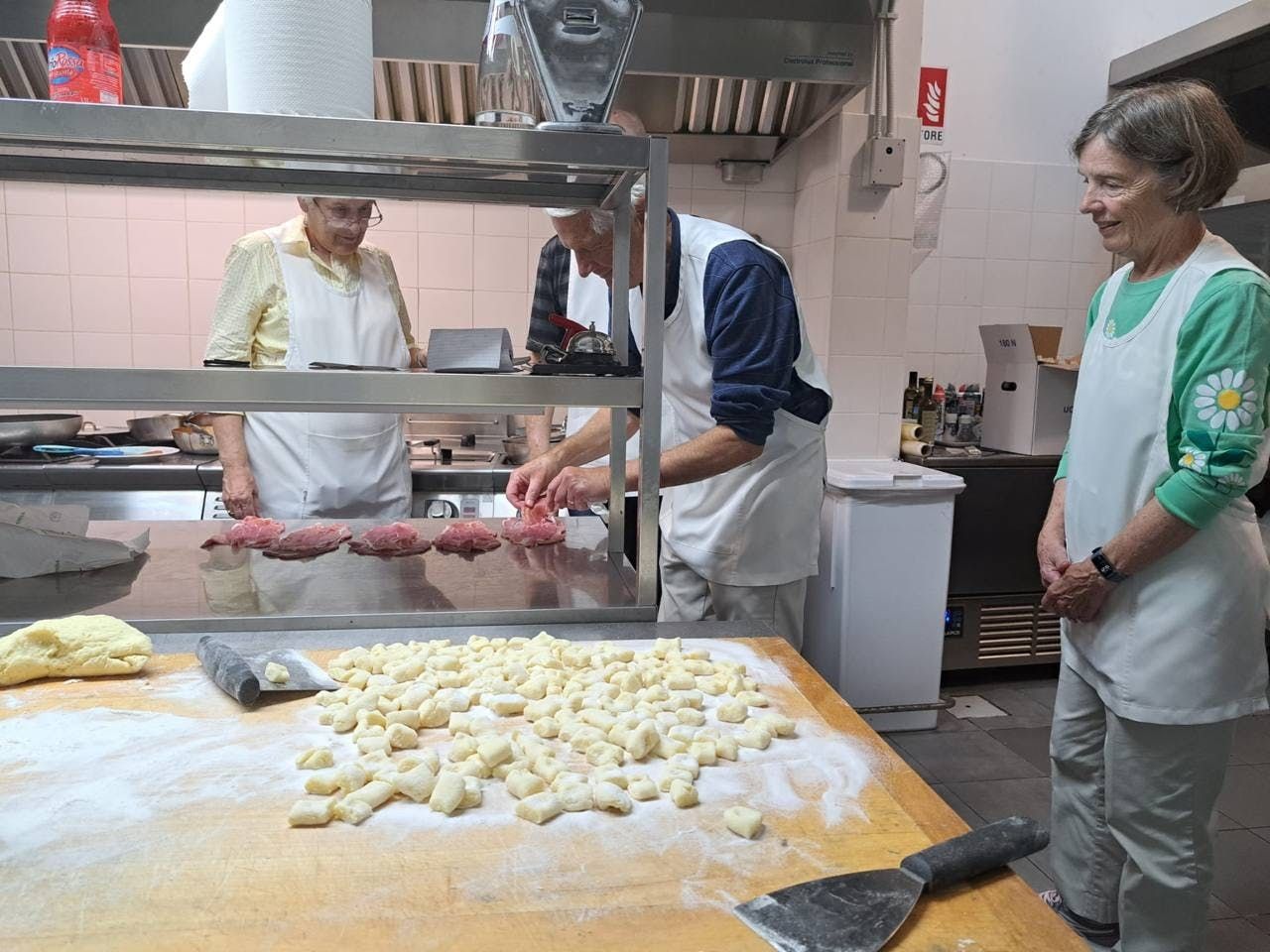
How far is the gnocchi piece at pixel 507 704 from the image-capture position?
4.00 ft

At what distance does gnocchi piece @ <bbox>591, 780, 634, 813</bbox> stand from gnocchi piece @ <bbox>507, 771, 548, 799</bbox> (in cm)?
6

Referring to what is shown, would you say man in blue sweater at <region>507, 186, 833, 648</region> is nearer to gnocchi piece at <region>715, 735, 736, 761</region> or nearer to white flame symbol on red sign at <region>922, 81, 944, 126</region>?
gnocchi piece at <region>715, 735, 736, 761</region>

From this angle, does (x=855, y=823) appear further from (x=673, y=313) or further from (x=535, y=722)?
(x=673, y=313)

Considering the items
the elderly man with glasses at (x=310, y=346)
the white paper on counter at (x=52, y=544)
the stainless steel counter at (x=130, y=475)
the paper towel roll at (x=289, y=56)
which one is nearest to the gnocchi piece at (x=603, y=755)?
the paper towel roll at (x=289, y=56)

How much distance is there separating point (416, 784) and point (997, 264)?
155 inches

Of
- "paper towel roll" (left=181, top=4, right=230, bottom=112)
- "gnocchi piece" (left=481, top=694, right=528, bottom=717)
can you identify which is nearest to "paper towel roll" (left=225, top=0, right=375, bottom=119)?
"paper towel roll" (left=181, top=4, right=230, bottom=112)

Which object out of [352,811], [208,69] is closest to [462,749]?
[352,811]

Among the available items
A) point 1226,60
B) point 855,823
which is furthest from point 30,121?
point 1226,60

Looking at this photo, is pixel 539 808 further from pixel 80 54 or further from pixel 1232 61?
pixel 1232 61

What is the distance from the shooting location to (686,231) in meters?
2.04

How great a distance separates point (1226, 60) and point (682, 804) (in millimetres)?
4064

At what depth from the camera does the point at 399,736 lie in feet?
3.69

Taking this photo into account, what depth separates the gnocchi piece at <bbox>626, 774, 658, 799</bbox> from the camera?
3.33 feet

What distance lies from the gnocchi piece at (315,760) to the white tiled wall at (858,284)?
2.67m
